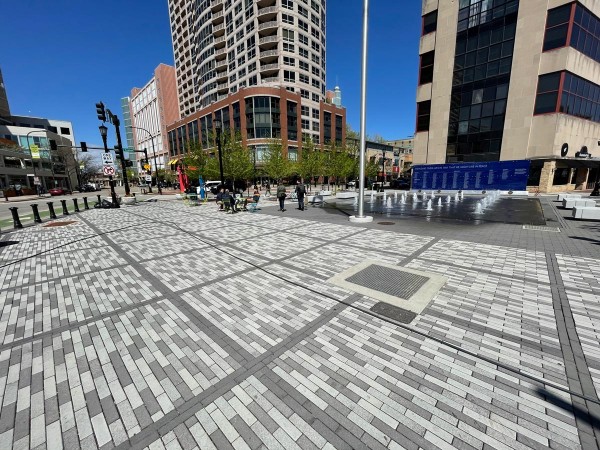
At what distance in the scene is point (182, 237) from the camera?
9.77 m

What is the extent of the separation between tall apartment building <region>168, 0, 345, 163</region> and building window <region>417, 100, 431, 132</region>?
48.3 ft

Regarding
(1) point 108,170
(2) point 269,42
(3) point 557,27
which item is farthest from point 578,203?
(2) point 269,42

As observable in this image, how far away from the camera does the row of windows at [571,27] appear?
1042 inches

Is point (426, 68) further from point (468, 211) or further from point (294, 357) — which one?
point (294, 357)

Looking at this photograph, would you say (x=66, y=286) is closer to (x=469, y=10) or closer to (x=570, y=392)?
(x=570, y=392)

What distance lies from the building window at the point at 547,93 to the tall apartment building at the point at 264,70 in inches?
1087

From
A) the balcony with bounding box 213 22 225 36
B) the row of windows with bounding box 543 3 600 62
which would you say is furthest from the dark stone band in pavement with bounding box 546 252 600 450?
the balcony with bounding box 213 22 225 36

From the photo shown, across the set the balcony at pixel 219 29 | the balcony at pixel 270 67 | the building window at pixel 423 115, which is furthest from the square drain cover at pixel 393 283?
the balcony at pixel 219 29

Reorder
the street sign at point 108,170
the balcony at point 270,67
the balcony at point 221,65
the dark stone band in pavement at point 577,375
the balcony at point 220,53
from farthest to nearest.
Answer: the balcony at point 221,65, the balcony at point 220,53, the balcony at point 270,67, the street sign at point 108,170, the dark stone band in pavement at point 577,375

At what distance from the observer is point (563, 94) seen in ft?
89.9

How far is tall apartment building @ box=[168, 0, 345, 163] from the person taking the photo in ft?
166

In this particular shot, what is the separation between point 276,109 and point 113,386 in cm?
5496

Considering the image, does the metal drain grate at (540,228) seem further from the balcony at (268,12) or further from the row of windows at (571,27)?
the balcony at (268,12)

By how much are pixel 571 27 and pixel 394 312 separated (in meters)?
41.4
